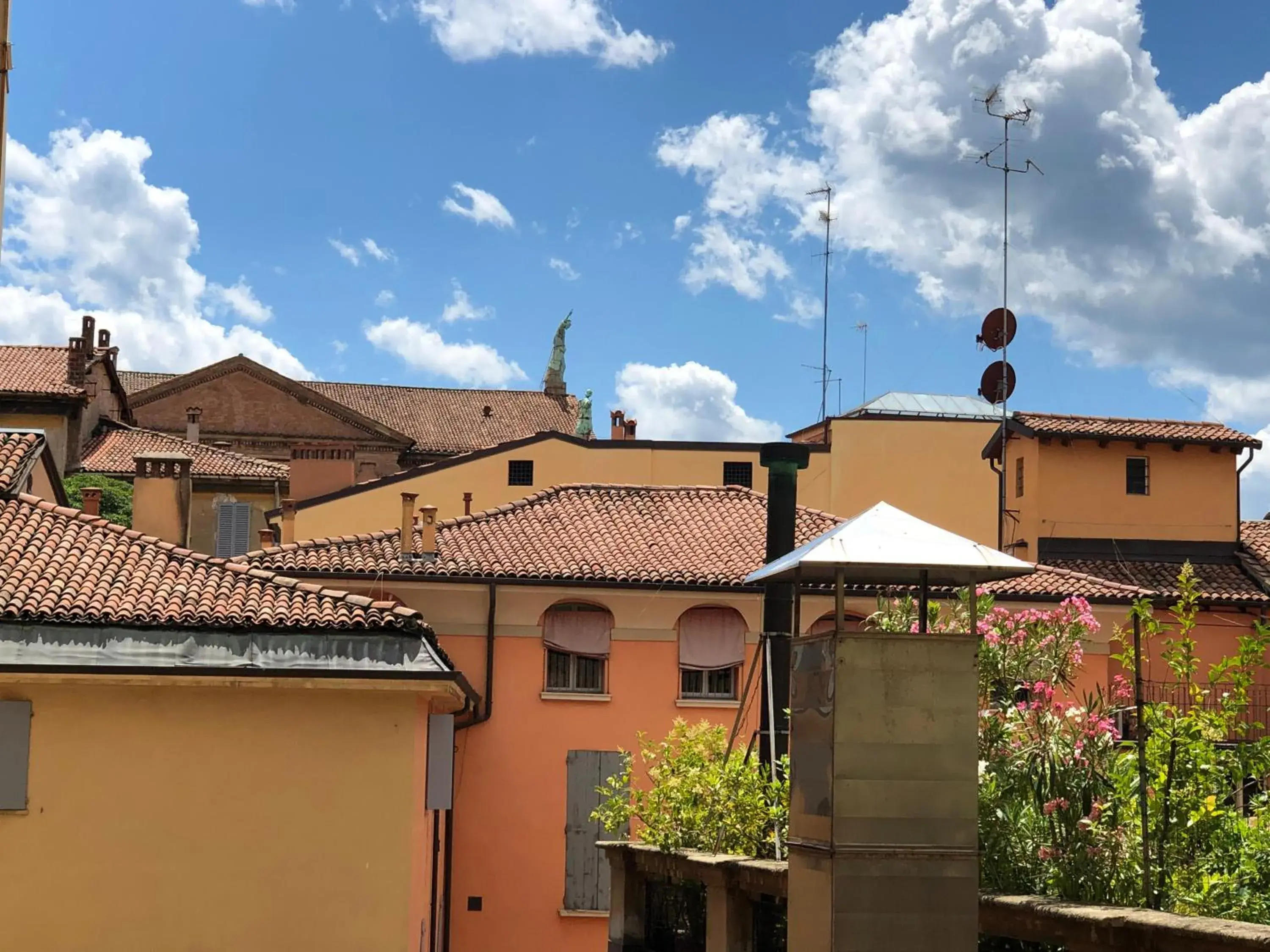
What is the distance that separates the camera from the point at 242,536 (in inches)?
1881

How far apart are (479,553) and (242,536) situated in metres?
24.4

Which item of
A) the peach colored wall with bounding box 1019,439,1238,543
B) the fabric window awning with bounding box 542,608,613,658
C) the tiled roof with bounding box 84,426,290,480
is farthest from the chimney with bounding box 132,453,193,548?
the tiled roof with bounding box 84,426,290,480

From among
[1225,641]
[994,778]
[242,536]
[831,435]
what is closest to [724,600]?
[1225,641]

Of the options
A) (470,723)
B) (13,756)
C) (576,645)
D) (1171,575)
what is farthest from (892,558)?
(1171,575)

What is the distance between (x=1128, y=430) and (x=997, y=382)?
4.47 metres

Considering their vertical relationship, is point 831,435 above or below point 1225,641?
above

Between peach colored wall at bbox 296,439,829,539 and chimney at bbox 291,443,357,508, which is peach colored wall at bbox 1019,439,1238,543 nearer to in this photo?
peach colored wall at bbox 296,439,829,539

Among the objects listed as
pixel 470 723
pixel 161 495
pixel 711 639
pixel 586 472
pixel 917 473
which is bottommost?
pixel 470 723

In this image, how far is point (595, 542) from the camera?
26.1m

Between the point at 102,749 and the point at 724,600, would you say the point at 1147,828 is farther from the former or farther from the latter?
the point at 724,600

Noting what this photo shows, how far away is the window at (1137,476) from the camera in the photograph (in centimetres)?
3297

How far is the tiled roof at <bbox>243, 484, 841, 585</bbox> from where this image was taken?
24.7m

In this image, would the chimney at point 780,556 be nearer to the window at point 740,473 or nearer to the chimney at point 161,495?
the chimney at point 161,495

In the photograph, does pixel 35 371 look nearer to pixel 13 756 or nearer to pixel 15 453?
pixel 15 453
